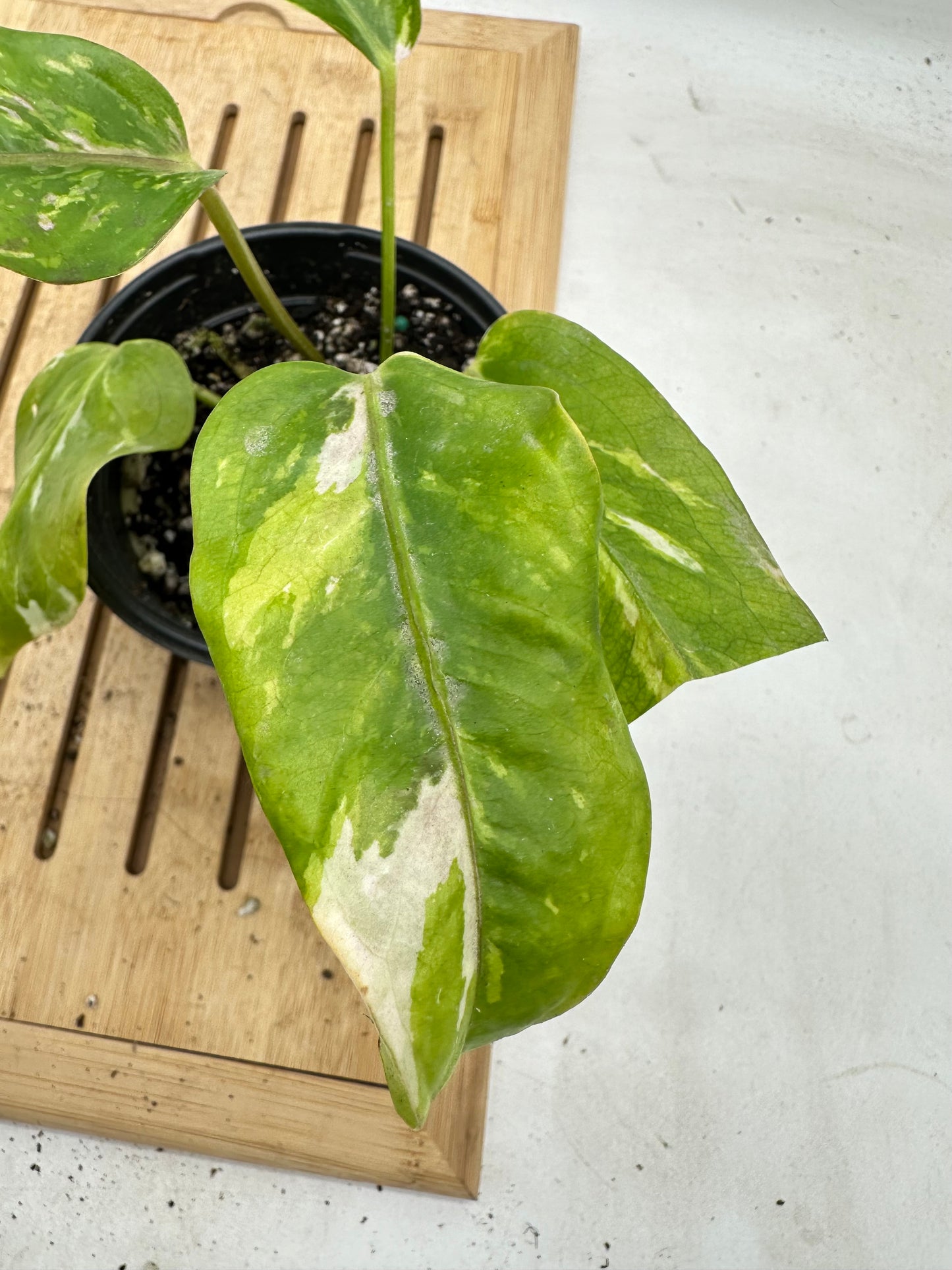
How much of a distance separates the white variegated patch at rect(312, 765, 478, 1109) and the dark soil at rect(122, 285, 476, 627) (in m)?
0.35

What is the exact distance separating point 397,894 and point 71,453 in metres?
0.30

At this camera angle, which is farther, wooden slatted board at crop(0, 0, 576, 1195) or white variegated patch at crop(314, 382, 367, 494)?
wooden slatted board at crop(0, 0, 576, 1195)

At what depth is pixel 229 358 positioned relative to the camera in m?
0.66

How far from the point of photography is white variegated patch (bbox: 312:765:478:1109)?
12.7 inches

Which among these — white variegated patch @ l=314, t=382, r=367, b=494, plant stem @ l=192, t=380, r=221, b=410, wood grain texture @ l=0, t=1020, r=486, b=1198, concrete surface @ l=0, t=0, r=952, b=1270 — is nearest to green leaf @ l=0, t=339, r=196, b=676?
plant stem @ l=192, t=380, r=221, b=410

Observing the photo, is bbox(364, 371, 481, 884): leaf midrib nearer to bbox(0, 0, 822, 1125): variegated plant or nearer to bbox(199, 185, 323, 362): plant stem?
bbox(0, 0, 822, 1125): variegated plant

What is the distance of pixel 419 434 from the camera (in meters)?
0.37

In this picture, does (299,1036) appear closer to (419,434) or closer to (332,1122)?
(332,1122)

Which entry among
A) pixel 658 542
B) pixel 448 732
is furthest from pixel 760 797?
pixel 448 732

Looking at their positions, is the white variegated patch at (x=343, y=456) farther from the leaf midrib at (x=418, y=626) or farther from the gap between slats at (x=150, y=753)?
the gap between slats at (x=150, y=753)

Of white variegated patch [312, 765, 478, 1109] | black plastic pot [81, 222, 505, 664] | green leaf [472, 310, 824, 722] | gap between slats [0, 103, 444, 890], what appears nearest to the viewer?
white variegated patch [312, 765, 478, 1109]

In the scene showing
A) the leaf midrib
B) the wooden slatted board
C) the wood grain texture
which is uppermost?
the leaf midrib

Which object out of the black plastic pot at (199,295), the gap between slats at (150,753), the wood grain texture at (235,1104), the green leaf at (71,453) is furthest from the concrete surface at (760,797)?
the green leaf at (71,453)

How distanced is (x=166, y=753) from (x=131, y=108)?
42cm
